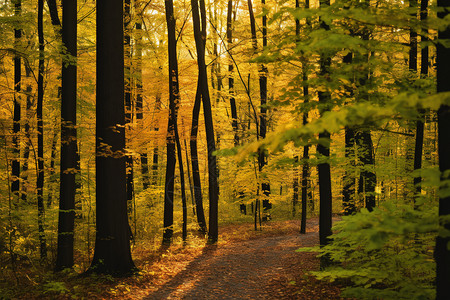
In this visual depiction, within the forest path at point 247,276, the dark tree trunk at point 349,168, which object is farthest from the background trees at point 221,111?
the forest path at point 247,276

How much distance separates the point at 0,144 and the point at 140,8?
752cm

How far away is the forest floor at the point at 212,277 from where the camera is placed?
20.5 ft

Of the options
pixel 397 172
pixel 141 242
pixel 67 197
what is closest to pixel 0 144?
pixel 67 197

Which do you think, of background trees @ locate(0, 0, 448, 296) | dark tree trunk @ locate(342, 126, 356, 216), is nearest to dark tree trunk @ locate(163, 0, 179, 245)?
background trees @ locate(0, 0, 448, 296)

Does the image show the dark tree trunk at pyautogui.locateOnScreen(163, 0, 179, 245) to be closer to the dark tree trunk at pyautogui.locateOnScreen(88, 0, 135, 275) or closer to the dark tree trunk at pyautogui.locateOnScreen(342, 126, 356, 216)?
the dark tree trunk at pyautogui.locateOnScreen(88, 0, 135, 275)

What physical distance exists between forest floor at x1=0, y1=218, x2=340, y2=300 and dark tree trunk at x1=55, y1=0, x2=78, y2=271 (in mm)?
886

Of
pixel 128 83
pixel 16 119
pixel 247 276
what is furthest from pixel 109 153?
pixel 16 119

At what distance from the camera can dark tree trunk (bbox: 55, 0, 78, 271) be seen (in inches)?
288

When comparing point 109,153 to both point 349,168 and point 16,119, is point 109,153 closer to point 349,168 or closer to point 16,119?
point 349,168

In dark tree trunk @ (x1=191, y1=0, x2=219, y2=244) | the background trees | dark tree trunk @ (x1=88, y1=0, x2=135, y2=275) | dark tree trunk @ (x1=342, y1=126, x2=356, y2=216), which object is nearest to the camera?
the background trees

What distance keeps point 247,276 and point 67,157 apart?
18.9 ft

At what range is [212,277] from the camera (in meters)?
8.07

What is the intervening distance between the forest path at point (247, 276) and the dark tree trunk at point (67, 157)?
97.9 inches

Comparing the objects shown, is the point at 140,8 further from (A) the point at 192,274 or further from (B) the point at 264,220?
(B) the point at 264,220
